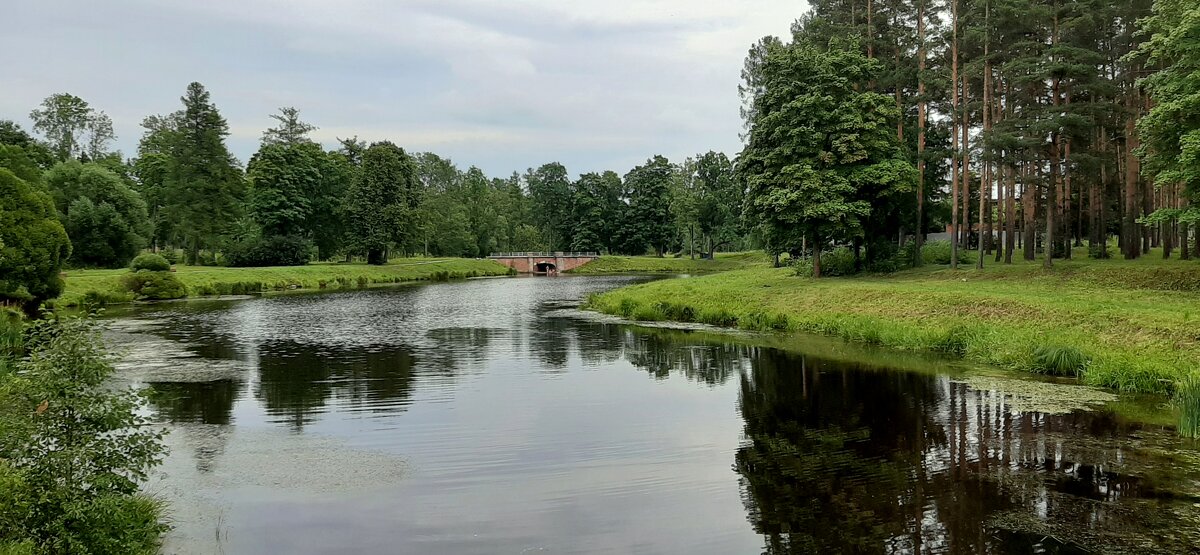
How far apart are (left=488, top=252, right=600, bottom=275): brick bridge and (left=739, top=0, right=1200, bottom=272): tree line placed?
58.5 m

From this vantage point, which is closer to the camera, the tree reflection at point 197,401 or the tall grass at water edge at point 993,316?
the tree reflection at point 197,401

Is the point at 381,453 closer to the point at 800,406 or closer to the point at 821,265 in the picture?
the point at 800,406

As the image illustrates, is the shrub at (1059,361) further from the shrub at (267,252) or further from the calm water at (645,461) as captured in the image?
the shrub at (267,252)

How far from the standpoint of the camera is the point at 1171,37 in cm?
2328

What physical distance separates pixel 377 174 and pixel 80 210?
30.8 metres

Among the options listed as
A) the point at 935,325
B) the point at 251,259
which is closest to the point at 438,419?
the point at 935,325

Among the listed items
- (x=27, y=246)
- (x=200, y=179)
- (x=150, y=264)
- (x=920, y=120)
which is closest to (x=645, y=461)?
(x=27, y=246)

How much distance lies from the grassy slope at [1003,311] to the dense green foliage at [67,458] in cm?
1935

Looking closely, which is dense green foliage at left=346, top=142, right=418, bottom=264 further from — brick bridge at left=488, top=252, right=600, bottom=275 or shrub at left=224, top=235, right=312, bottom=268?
brick bridge at left=488, top=252, right=600, bottom=275

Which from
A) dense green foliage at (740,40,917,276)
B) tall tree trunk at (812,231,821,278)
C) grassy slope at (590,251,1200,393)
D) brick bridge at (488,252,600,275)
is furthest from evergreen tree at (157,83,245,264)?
tall tree trunk at (812,231,821,278)

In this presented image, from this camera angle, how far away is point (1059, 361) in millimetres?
18188

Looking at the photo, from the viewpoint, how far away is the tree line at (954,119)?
31.9 metres

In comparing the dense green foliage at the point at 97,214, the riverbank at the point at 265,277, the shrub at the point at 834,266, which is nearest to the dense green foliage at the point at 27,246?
the riverbank at the point at 265,277

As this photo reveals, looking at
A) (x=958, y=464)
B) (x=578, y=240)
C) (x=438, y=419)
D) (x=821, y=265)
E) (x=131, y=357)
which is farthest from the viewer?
(x=578, y=240)
